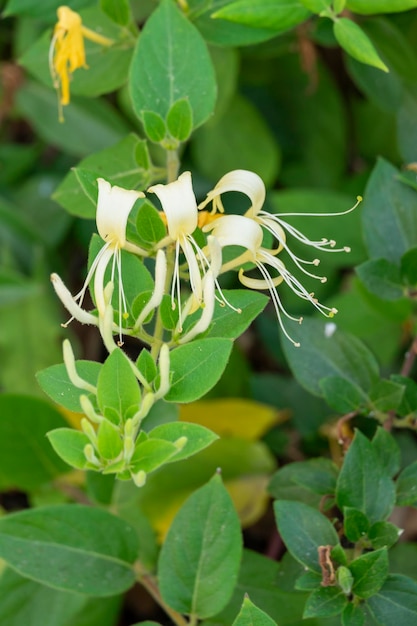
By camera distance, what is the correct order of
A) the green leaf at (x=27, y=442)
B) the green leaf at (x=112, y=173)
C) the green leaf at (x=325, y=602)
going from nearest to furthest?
the green leaf at (x=325, y=602), the green leaf at (x=112, y=173), the green leaf at (x=27, y=442)

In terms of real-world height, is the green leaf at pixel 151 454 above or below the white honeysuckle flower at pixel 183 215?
below

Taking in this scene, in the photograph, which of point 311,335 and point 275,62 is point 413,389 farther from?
point 275,62

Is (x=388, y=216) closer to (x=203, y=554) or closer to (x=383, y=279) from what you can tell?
(x=383, y=279)

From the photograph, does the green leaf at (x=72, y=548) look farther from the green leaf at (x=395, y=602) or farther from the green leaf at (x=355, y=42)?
the green leaf at (x=355, y=42)

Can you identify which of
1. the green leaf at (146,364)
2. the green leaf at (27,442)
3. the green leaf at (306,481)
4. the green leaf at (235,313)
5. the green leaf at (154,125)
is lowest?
the green leaf at (27,442)

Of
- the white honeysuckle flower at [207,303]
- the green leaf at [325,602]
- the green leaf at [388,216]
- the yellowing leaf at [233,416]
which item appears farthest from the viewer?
the yellowing leaf at [233,416]

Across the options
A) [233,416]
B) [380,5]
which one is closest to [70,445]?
[380,5]

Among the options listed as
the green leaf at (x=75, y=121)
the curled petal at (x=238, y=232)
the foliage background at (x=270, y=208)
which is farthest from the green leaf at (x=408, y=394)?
the green leaf at (x=75, y=121)
